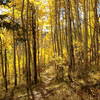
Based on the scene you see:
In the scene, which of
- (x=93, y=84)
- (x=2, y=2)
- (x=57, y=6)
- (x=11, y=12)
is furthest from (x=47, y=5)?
(x=93, y=84)

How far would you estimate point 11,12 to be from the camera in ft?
48.8

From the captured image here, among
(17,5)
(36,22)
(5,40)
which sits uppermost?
(17,5)

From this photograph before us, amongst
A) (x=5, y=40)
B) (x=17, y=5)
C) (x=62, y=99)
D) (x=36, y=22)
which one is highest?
(x=17, y=5)

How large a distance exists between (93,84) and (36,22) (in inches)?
358

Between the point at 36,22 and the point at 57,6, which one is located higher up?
the point at 57,6

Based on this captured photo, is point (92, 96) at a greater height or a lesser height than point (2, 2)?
lesser

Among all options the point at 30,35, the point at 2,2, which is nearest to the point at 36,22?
the point at 30,35

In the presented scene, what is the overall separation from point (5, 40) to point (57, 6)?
5498 mm

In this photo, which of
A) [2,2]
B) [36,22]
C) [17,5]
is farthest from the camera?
[36,22]

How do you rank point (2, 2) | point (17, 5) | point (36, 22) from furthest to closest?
point (36, 22)
point (17, 5)
point (2, 2)

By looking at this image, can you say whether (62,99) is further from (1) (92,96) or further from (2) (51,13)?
(2) (51,13)

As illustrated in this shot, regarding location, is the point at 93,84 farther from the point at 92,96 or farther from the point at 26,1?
the point at 26,1

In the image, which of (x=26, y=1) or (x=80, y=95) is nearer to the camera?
(x=80, y=95)

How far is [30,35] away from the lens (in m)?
16.0
